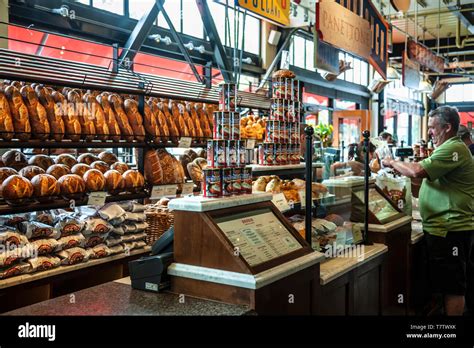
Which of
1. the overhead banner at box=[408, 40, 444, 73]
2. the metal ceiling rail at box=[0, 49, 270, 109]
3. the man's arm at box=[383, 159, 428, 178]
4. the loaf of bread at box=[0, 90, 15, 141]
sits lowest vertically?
the man's arm at box=[383, 159, 428, 178]

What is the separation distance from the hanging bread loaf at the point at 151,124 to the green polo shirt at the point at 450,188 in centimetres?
204

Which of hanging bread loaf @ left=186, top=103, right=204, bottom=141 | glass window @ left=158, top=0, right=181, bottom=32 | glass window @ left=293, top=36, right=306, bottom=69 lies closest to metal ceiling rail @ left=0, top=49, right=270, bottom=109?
hanging bread loaf @ left=186, top=103, right=204, bottom=141

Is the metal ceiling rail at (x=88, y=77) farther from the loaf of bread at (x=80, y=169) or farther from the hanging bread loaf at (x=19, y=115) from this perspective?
the loaf of bread at (x=80, y=169)

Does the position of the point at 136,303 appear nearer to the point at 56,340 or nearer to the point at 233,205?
the point at 56,340

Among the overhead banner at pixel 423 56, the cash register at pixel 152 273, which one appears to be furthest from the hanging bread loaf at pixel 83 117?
the overhead banner at pixel 423 56

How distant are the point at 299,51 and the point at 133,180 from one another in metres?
7.27

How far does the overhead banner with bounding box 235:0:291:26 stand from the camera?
11.1 ft

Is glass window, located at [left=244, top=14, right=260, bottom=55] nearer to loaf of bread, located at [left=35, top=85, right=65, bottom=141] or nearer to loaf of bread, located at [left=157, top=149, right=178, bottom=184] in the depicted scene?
loaf of bread, located at [left=157, top=149, right=178, bottom=184]

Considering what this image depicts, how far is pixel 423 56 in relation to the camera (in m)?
7.71

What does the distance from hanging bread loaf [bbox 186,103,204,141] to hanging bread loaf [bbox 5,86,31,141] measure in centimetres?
155

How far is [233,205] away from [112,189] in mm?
1660

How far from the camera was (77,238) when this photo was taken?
341cm

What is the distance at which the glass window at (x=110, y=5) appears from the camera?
5.50 metres

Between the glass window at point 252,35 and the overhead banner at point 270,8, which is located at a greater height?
the glass window at point 252,35
